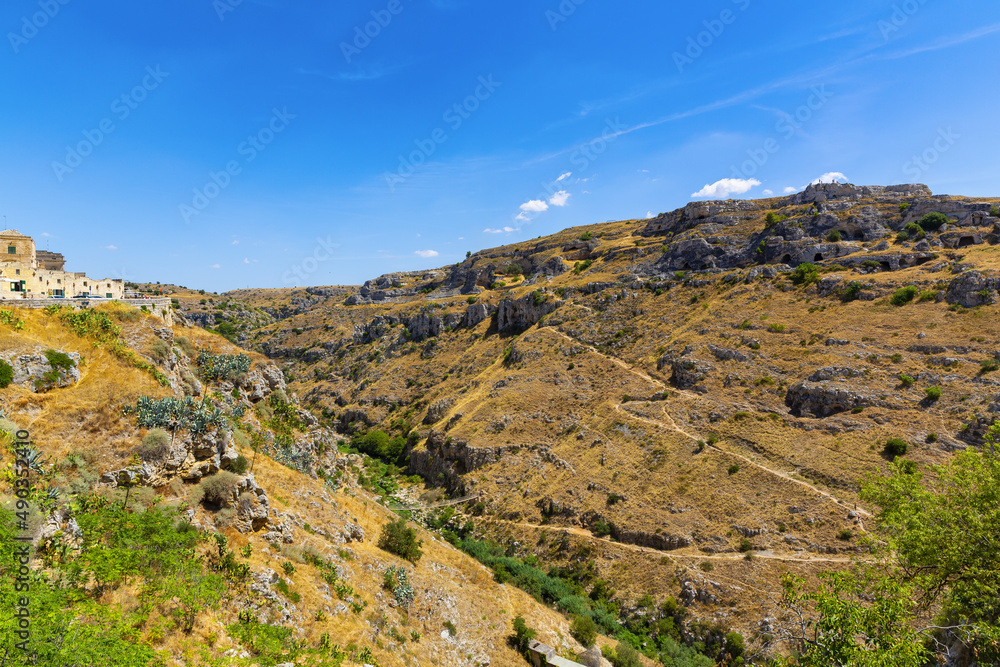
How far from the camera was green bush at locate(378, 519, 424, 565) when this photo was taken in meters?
27.5

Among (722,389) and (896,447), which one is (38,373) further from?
(896,447)

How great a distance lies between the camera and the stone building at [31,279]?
33.3m

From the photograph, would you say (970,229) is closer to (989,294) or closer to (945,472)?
(989,294)

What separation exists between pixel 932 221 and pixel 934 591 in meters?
71.5

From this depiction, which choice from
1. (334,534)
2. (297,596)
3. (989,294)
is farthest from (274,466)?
(989,294)

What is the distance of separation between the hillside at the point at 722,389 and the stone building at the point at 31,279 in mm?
42654

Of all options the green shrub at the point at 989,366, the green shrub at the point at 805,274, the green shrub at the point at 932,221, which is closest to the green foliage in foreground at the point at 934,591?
the green shrub at the point at 989,366

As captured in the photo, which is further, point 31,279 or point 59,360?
point 31,279

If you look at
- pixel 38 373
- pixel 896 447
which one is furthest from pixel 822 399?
pixel 38 373

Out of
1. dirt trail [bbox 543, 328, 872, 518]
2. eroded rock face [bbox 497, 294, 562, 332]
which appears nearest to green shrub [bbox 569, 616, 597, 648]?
dirt trail [bbox 543, 328, 872, 518]

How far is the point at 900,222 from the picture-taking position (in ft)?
214

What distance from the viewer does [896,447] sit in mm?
34000

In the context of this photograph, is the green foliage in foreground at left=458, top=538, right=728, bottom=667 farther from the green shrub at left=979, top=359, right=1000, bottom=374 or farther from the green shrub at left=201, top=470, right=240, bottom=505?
the green shrub at left=979, top=359, right=1000, bottom=374

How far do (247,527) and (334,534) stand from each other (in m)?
6.19
